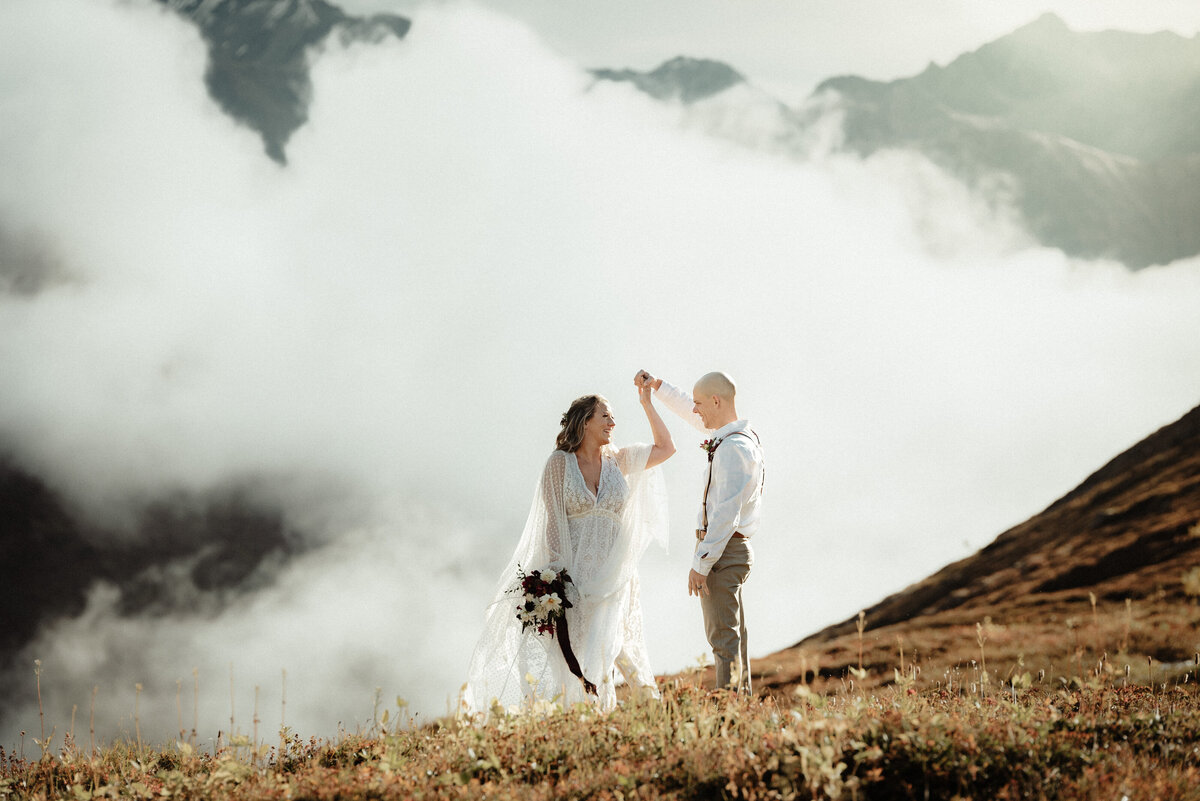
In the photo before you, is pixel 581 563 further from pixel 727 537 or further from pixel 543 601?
pixel 727 537

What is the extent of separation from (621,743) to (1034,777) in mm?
2433

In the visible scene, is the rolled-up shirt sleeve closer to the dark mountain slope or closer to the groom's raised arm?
the groom's raised arm

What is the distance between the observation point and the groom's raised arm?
8.21 m

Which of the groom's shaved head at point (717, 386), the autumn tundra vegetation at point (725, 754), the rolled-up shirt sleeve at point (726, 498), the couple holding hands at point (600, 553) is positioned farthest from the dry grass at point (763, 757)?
the groom's shaved head at point (717, 386)

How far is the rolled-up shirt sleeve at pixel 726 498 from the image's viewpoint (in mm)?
7105

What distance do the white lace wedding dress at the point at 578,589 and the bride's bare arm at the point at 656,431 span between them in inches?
5.1

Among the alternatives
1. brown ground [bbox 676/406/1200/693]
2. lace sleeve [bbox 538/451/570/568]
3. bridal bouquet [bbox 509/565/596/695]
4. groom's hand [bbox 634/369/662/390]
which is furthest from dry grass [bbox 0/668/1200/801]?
brown ground [bbox 676/406/1200/693]

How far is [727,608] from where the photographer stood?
7.12 metres

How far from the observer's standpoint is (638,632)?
8.32 m

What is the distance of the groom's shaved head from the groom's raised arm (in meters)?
0.54

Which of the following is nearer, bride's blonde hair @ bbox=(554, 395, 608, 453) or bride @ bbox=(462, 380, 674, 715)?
bride @ bbox=(462, 380, 674, 715)

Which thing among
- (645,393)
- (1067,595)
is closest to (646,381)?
(645,393)

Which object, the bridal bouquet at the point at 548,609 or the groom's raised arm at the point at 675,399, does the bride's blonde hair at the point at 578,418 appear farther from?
the bridal bouquet at the point at 548,609

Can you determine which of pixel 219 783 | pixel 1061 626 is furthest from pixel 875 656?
pixel 219 783
